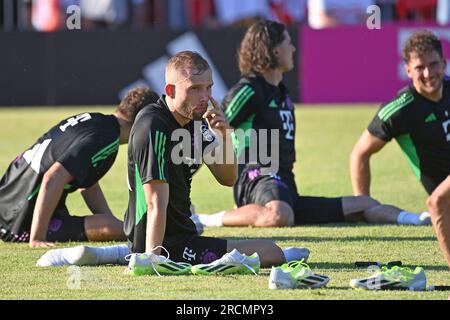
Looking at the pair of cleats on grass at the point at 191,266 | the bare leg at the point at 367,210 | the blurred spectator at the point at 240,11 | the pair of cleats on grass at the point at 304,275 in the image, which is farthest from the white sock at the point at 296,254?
the blurred spectator at the point at 240,11

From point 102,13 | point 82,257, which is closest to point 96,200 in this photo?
point 82,257

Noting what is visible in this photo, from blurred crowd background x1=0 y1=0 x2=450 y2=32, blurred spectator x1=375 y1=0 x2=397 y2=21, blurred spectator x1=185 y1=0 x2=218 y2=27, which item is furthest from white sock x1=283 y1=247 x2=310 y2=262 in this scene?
blurred spectator x1=375 y1=0 x2=397 y2=21

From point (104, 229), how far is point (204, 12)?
53.2 feet

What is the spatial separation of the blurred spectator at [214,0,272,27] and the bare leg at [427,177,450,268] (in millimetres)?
18254

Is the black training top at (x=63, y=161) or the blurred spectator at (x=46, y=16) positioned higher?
the blurred spectator at (x=46, y=16)

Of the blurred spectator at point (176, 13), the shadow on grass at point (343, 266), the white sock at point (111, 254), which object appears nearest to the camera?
the shadow on grass at point (343, 266)

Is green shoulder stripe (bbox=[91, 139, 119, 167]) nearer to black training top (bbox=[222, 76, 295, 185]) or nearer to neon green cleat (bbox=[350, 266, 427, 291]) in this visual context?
black training top (bbox=[222, 76, 295, 185])

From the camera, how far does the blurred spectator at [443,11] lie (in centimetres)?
2488

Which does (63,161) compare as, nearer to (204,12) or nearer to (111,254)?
(111,254)

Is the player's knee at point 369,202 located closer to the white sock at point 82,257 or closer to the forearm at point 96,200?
the forearm at point 96,200

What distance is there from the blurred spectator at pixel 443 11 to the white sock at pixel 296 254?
17.7 metres

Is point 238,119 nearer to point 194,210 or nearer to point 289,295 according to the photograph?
point 194,210
